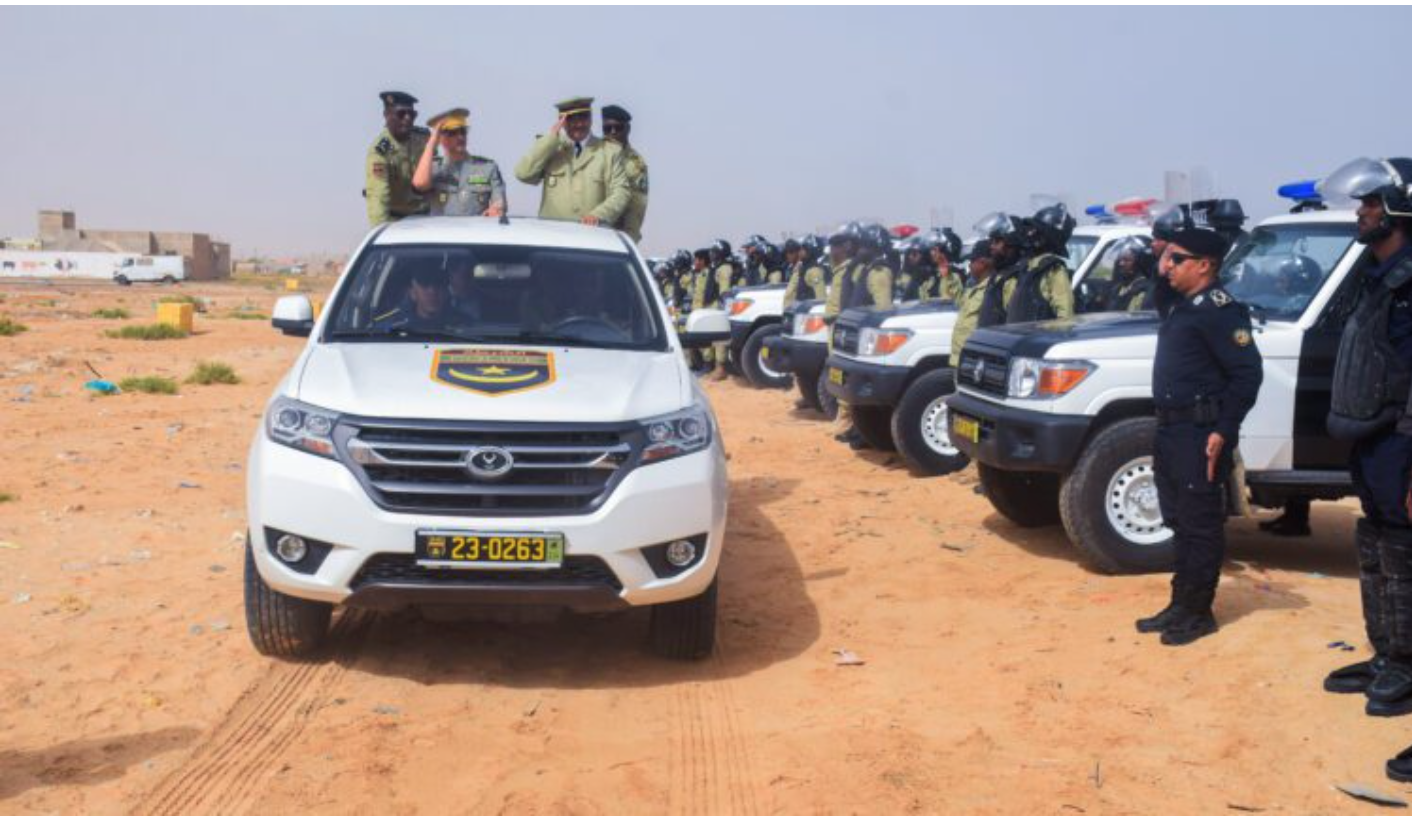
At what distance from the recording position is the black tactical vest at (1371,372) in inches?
181

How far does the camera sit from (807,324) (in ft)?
47.5

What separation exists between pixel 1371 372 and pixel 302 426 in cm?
393

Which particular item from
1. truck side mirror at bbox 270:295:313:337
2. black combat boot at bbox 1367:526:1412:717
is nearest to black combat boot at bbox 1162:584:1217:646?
black combat boot at bbox 1367:526:1412:717

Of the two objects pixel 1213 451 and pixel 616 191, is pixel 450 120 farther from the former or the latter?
pixel 1213 451

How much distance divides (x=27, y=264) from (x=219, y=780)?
280 ft

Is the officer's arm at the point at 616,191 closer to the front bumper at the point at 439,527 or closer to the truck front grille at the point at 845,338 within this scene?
the truck front grille at the point at 845,338

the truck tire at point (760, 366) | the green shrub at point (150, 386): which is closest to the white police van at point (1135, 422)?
the truck tire at point (760, 366)

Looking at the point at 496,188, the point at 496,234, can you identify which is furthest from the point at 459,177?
the point at 496,234

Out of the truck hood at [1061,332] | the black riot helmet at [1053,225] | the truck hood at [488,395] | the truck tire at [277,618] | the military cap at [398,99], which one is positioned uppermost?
the military cap at [398,99]

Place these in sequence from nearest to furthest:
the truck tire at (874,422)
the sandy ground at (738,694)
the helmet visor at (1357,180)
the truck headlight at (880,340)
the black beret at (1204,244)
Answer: the sandy ground at (738,694), the helmet visor at (1357,180), the black beret at (1204,244), the truck headlight at (880,340), the truck tire at (874,422)

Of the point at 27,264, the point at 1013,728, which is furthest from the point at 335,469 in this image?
the point at 27,264

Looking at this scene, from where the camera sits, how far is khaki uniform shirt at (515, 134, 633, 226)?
31.4 feet

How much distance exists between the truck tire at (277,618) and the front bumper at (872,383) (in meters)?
5.96

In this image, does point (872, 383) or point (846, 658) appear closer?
point (846, 658)
